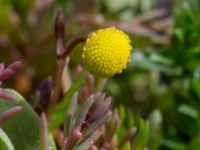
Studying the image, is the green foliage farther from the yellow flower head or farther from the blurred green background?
the blurred green background

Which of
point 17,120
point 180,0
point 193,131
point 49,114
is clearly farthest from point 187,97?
point 17,120

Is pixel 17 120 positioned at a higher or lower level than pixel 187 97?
higher

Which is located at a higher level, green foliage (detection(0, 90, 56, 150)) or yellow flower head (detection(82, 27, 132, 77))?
Answer: yellow flower head (detection(82, 27, 132, 77))

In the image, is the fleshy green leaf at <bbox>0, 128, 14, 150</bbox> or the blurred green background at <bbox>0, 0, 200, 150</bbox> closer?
the fleshy green leaf at <bbox>0, 128, 14, 150</bbox>

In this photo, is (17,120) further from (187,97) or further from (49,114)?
(187,97)

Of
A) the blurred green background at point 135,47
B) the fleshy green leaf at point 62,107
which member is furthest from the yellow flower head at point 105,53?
the blurred green background at point 135,47

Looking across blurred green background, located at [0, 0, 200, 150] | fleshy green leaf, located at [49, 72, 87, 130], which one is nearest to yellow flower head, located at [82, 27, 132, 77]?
fleshy green leaf, located at [49, 72, 87, 130]

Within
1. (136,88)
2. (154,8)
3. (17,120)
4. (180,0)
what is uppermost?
(17,120)

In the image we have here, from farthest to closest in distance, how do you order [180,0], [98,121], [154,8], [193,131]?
[154,8] < [180,0] < [193,131] < [98,121]
